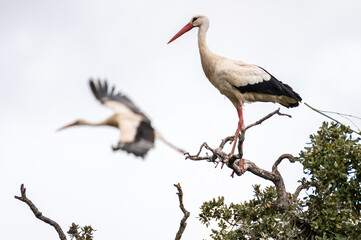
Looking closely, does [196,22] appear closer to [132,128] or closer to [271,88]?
[271,88]

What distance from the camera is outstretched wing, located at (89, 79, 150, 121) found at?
10.4 feet

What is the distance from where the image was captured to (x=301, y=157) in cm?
706

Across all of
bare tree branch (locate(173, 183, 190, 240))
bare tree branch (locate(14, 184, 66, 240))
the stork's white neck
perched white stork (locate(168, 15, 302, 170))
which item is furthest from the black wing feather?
bare tree branch (locate(14, 184, 66, 240))

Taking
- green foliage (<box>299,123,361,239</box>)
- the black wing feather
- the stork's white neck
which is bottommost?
green foliage (<box>299,123,361,239</box>)

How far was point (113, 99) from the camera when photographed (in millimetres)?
3479

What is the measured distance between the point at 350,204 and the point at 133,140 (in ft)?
14.5

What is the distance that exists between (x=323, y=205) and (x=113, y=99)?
13.1 feet

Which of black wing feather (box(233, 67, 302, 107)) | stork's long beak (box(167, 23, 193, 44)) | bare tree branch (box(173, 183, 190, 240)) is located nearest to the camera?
bare tree branch (box(173, 183, 190, 240))

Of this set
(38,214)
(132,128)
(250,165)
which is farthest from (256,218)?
(132,128)

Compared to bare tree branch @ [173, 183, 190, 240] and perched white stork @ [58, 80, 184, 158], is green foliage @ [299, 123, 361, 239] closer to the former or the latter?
bare tree branch @ [173, 183, 190, 240]

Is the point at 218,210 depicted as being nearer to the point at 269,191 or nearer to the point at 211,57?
the point at 269,191

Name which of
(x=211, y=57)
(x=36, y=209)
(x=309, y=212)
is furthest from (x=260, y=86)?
(x=36, y=209)

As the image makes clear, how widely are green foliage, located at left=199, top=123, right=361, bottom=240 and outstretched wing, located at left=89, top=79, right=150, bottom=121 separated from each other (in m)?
3.54

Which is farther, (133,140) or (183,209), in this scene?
(183,209)
